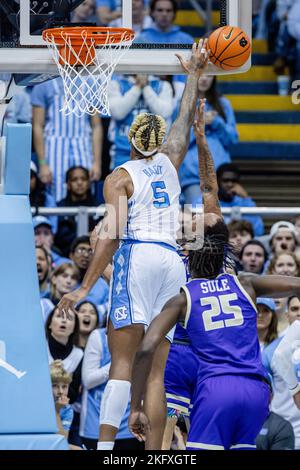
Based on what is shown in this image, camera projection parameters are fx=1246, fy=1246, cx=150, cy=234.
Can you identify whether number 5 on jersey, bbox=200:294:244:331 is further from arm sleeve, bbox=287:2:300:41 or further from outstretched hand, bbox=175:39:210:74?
arm sleeve, bbox=287:2:300:41

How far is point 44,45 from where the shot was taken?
8.70 m

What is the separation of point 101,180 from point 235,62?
3.99m

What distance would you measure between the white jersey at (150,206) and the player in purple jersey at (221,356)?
862mm

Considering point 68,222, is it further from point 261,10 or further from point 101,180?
point 261,10

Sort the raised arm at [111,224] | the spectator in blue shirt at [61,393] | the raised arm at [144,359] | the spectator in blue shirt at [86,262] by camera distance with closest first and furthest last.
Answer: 1. the raised arm at [144,359]
2. the raised arm at [111,224]
3. the spectator in blue shirt at [61,393]
4. the spectator in blue shirt at [86,262]

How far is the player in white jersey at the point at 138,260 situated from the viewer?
8039 millimetres

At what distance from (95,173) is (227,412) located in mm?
5300

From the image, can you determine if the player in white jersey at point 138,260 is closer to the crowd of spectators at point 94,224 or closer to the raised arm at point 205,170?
the raised arm at point 205,170

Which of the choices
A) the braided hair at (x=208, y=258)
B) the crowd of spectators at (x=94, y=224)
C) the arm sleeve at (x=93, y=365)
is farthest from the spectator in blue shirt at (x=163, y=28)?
the braided hair at (x=208, y=258)

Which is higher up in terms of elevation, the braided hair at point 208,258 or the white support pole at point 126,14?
the white support pole at point 126,14

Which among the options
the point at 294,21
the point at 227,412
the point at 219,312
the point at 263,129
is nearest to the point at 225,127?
the point at 263,129

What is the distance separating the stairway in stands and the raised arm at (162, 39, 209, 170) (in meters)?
5.80

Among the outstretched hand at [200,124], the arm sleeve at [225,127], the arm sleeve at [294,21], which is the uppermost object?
the arm sleeve at [294,21]
